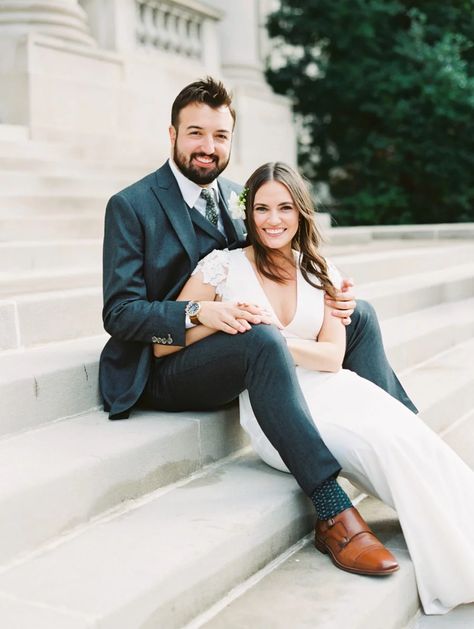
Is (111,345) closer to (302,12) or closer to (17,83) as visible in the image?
(17,83)

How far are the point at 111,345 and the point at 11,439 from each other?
0.50 m

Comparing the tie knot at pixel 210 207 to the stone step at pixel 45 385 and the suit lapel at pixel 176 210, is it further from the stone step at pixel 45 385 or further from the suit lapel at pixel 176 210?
the stone step at pixel 45 385

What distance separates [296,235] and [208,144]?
46cm

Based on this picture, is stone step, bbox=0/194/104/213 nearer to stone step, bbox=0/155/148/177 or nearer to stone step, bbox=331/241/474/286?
stone step, bbox=0/155/148/177

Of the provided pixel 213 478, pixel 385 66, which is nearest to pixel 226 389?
pixel 213 478

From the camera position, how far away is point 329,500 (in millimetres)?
2473

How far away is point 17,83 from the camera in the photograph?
272 inches

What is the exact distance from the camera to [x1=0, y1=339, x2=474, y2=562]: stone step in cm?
225

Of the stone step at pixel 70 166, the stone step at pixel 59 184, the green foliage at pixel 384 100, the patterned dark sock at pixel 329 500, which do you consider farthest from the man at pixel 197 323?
the green foliage at pixel 384 100

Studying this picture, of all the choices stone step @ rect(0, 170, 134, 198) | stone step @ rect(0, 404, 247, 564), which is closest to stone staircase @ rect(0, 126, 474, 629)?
stone step @ rect(0, 404, 247, 564)

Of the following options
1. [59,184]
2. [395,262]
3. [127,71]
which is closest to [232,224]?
[59,184]

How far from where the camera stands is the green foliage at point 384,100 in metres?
11.1

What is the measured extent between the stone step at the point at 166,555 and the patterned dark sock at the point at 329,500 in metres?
0.14

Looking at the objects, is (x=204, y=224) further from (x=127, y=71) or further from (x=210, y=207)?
(x=127, y=71)
